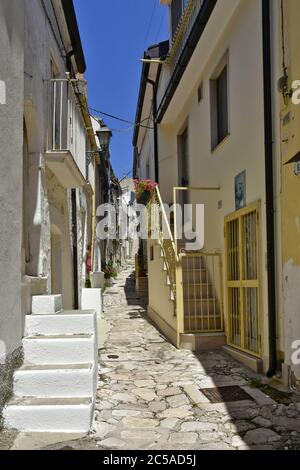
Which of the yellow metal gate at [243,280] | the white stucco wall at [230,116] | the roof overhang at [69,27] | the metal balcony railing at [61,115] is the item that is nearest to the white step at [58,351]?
the white stucco wall at [230,116]

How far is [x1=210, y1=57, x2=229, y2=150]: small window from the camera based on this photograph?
8.57 metres

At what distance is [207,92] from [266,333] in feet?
17.0

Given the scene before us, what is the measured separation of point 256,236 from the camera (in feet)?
20.8

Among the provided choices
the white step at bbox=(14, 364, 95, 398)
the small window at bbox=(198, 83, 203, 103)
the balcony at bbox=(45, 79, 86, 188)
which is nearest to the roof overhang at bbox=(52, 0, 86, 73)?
the balcony at bbox=(45, 79, 86, 188)

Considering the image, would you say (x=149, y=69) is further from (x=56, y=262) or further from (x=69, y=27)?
(x=56, y=262)

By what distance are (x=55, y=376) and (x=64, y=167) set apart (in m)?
3.62

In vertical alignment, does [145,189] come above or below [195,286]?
above

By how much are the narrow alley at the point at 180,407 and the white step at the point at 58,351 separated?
Answer: 0.61 metres

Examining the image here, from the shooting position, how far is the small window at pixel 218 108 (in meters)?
8.57

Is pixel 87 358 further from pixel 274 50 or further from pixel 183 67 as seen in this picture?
pixel 183 67

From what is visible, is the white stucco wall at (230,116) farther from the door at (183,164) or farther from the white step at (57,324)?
the white step at (57,324)

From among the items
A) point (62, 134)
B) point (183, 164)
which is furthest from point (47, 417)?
point (183, 164)

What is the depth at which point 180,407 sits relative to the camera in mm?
4953

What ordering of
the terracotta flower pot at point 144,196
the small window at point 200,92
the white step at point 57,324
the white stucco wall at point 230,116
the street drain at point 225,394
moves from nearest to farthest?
the white step at point 57,324
the street drain at point 225,394
the white stucco wall at point 230,116
the small window at point 200,92
the terracotta flower pot at point 144,196
